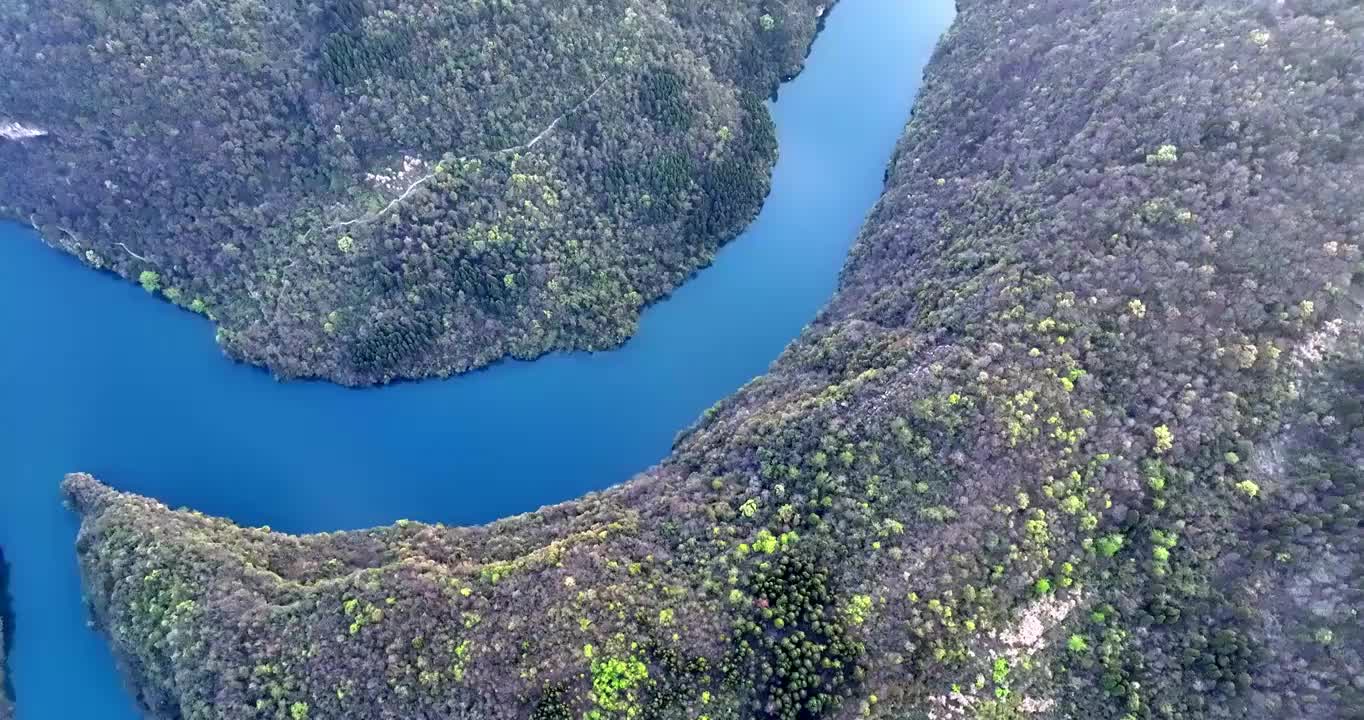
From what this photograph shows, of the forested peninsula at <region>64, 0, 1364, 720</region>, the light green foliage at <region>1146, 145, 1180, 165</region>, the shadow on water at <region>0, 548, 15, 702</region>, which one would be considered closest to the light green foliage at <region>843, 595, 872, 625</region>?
the forested peninsula at <region>64, 0, 1364, 720</region>

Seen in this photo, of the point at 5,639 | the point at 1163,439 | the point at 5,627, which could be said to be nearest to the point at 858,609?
the point at 1163,439

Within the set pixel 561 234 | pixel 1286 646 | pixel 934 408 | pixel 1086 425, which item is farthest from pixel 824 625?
pixel 561 234

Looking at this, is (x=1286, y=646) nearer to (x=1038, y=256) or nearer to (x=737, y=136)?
(x=1038, y=256)

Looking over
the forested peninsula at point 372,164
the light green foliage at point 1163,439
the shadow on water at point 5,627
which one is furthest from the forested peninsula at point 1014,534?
the forested peninsula at point 372,164

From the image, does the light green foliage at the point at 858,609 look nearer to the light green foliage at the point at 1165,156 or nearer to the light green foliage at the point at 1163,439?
the light green foliage at the point at 1163,439

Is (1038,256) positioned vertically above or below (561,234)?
below
